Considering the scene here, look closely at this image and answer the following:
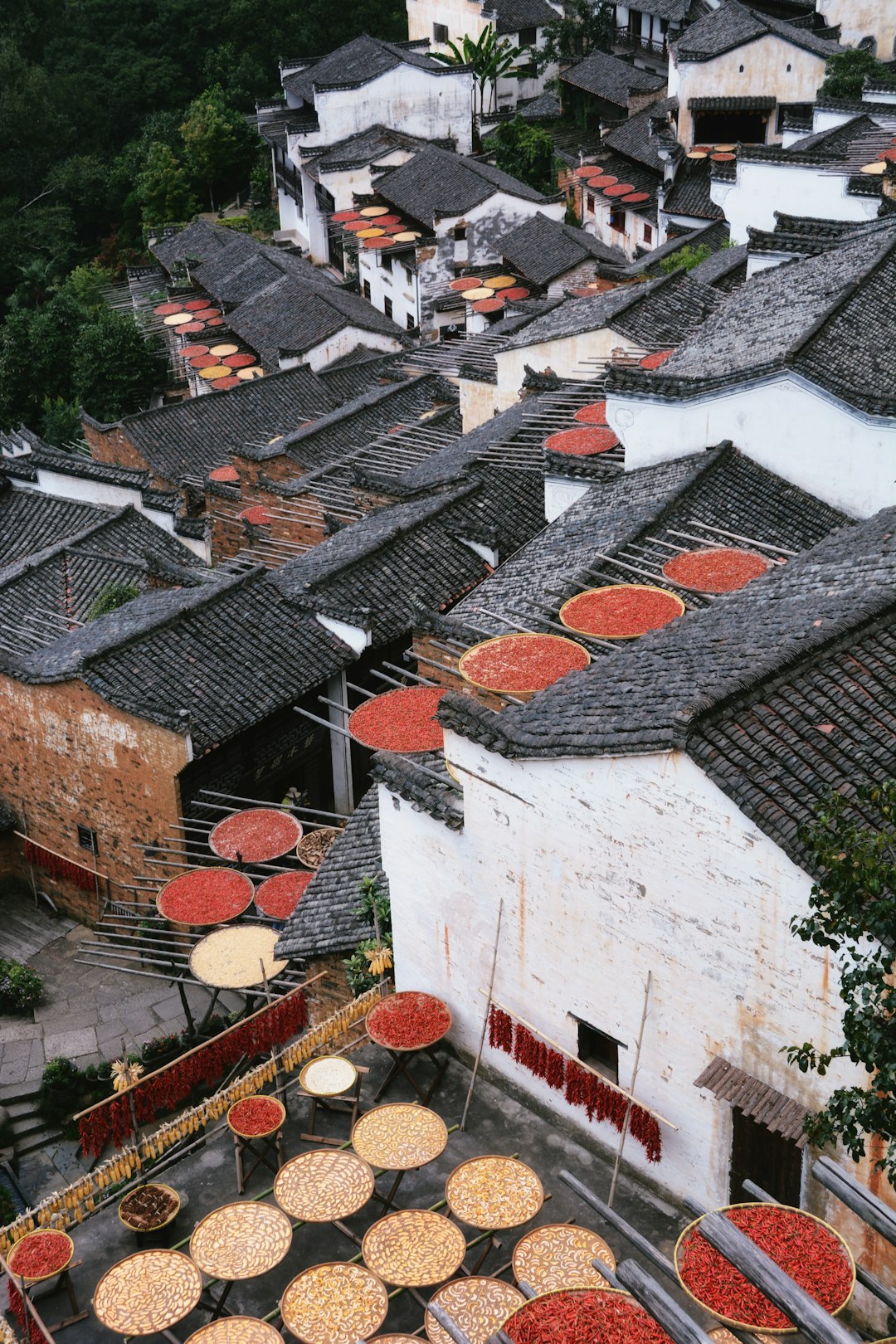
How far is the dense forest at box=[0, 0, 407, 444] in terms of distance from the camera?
224 feet

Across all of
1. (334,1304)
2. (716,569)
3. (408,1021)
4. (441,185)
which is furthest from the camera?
(441,185)

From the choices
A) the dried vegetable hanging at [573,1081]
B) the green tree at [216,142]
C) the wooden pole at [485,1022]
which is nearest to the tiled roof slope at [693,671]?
the wooden pole at [485,1022]

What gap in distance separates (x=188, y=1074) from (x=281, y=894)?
3910mm

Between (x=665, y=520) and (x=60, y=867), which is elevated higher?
(x=665, y=520)

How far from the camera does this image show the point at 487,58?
68875mm

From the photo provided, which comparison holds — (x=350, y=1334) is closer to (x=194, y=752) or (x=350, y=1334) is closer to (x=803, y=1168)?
(x=803, y=1168)

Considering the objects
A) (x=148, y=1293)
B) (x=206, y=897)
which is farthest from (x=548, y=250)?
(x=148, y=1293)

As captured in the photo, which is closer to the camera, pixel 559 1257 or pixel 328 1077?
pixel 559 1257

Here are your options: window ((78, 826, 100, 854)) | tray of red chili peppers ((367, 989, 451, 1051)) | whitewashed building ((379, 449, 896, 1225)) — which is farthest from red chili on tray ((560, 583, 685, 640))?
window ((78, 826, 100, 854))

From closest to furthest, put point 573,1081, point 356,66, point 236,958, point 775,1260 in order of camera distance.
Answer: point 775,1260, point 573,1081, point 236,958, point 356,66

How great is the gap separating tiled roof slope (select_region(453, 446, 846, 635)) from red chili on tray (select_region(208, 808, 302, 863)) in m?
A: 4.22

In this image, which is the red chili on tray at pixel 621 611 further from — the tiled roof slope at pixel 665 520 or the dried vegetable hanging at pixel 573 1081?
the dried vegetable hanging at pixel 573 1081

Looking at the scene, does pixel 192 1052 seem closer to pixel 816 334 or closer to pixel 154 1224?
pixel 154 1224

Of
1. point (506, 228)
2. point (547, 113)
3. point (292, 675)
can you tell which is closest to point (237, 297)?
point (506, 228)
